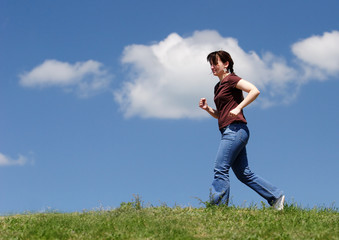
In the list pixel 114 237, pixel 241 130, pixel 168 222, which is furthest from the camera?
pixel 241 130

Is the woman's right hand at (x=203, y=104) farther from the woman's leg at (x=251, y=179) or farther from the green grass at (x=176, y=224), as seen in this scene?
the green grass at (x=176, y=224)

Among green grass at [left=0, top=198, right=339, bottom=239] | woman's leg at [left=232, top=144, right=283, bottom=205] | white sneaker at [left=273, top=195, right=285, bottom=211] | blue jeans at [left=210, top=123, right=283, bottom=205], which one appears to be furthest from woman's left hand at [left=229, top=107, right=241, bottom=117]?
white sneaker at [left=273, top=195, right=285, bottom=211]

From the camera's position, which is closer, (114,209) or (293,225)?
(293,225)

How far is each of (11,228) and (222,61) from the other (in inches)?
188

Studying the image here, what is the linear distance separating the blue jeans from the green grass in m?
0.27

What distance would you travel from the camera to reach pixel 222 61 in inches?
338

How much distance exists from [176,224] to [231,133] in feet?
6.43

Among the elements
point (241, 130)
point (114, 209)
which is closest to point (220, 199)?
point (241, 130)

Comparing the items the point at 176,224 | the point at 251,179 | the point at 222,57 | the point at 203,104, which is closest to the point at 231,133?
the point at 251,179

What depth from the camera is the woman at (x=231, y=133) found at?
814cm

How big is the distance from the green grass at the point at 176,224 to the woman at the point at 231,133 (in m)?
0.32

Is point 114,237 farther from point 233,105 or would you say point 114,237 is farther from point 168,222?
point 233,105

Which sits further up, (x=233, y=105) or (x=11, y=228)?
(x=233, y=105)

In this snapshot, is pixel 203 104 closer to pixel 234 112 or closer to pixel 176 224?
pixel 234 112
